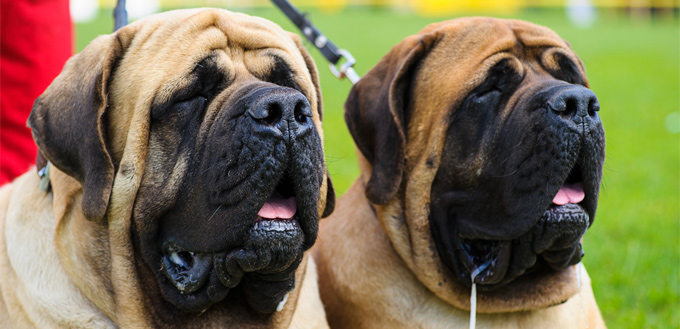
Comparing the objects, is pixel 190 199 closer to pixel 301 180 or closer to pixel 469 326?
pixel 301 180

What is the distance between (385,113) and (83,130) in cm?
127

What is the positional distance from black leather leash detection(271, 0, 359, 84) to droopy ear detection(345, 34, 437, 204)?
45cm

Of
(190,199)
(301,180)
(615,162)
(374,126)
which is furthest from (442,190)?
(615,162)

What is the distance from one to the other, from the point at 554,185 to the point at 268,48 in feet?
3.99

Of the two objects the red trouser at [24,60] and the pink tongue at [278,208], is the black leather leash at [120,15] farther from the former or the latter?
the pink tongue at [278,208]

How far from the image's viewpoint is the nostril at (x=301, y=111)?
8.59ft

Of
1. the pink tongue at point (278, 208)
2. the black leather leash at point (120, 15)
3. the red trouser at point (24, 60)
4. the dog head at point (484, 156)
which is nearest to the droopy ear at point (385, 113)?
the dog head at point (484, 156)

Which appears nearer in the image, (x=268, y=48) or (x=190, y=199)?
(x=190, y=199)

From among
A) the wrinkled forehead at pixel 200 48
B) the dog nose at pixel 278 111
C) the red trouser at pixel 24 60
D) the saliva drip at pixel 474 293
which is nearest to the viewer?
the dog nose at pixel 278 111

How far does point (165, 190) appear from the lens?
8.93ft

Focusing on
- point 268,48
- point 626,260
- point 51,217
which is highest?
point 268,48

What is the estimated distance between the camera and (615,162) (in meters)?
8.10

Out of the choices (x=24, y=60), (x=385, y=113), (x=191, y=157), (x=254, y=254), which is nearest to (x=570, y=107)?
(x=385, y=113)

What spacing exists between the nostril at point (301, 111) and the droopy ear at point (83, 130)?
67 centimetres
